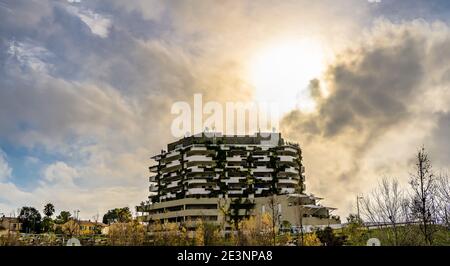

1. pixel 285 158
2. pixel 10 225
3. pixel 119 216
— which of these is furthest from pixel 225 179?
pixel 10 225

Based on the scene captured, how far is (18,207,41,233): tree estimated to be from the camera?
67688 mm

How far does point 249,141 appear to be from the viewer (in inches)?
3418

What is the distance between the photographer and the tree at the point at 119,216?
8118cm

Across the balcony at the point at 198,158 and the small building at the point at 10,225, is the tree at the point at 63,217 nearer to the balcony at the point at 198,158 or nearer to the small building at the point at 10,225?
the small building at the point at 10,225

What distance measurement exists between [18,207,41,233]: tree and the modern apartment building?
60.1ft

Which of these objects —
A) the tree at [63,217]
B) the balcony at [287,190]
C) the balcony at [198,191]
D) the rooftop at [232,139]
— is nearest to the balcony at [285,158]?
the rooftop at [232,139]

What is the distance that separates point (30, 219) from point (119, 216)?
19659mm

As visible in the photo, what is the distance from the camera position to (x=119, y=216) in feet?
289

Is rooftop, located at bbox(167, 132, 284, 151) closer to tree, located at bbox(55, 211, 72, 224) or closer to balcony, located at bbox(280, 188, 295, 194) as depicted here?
balcony, located at bbox(280, 188, 295, 194)

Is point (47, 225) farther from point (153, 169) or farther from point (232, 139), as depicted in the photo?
point (232, 139)

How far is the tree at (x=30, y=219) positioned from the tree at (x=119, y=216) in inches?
466

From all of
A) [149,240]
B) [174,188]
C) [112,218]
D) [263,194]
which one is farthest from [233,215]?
[112,218]

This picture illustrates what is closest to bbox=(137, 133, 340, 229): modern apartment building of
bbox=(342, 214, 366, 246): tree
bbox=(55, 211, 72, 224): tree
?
bbox=(55, 211, 72, 224): tree
